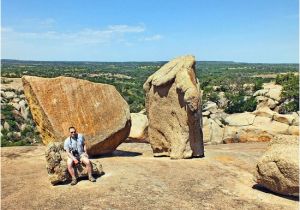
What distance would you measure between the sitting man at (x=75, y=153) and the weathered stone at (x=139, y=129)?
37.6 ft

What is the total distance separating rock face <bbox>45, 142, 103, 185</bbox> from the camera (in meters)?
14.1

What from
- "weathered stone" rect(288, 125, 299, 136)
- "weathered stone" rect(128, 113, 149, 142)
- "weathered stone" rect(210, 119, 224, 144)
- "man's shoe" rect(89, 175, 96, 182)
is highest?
"man's shoe" rect(89, 175, 96, 182)

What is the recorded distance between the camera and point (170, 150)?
18891mm

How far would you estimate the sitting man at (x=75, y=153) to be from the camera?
14188 mm

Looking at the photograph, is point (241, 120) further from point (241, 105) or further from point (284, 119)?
point (241, 105)

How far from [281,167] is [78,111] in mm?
8788

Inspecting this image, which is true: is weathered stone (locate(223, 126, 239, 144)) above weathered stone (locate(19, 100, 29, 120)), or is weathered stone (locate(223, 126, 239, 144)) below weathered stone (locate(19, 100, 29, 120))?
above

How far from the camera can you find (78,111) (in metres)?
18.4

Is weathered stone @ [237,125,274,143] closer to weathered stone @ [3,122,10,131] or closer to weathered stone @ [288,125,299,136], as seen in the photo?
weathered stone @ [288,125,299,136]

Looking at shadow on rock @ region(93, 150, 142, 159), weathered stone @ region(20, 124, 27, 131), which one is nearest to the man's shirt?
shadow on rock @ region(93, 150, 142, 159)

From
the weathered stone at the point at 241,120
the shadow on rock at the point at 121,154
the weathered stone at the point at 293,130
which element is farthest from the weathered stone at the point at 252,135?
the shadow on rock at the point at 121,154

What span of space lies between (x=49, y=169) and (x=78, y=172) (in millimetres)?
940

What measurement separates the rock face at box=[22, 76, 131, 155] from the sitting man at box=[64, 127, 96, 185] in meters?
2.67

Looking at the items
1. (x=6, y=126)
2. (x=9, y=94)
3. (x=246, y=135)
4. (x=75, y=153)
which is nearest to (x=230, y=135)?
(x=246, y=135)
